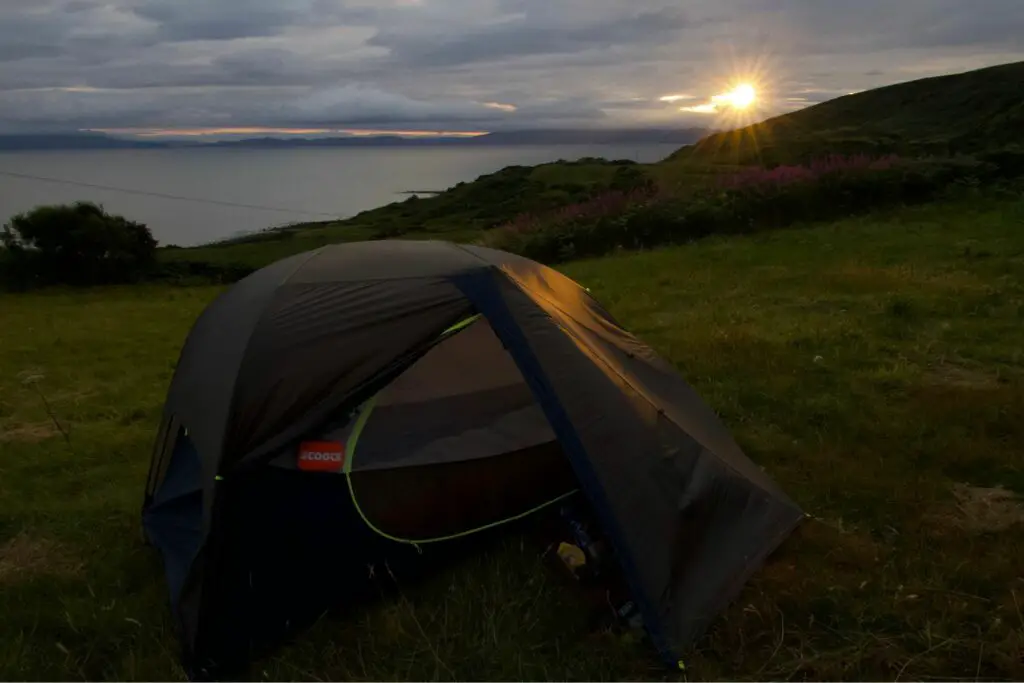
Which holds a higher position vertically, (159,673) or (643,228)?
(643,228)

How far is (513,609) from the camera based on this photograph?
14.3 feet

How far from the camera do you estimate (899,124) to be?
4381cm

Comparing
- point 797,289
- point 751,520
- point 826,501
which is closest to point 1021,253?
point 797,289

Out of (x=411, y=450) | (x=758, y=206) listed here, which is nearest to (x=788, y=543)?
(x=411, y=450)

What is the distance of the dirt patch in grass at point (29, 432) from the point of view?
816cm

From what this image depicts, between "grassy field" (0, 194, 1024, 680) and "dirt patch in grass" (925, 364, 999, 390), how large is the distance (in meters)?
0.04

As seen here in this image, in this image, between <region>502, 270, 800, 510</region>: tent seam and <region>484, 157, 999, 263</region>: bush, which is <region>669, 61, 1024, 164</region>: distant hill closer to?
<region>484, 157, 999, 263</region>: bush

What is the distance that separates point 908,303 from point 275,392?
28.5 feet

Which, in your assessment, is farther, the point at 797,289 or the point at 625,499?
the point at 797,289

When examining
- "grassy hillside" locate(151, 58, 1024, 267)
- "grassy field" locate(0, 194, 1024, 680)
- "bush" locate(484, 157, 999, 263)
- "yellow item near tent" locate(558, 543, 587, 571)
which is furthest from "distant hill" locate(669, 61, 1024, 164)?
"yellow item near tent" locate(558, 543, 587, 571)

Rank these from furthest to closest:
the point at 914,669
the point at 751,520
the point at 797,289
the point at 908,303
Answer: the point at 797,289, the point at 908,303, the point at 751,520, the point at 914,669

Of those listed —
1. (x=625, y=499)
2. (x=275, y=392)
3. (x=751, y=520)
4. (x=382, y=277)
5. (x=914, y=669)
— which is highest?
(x=382, y=277)

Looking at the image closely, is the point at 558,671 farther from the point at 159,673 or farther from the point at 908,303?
the point at 908,303

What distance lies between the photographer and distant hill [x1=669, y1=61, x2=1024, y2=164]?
30.0m
